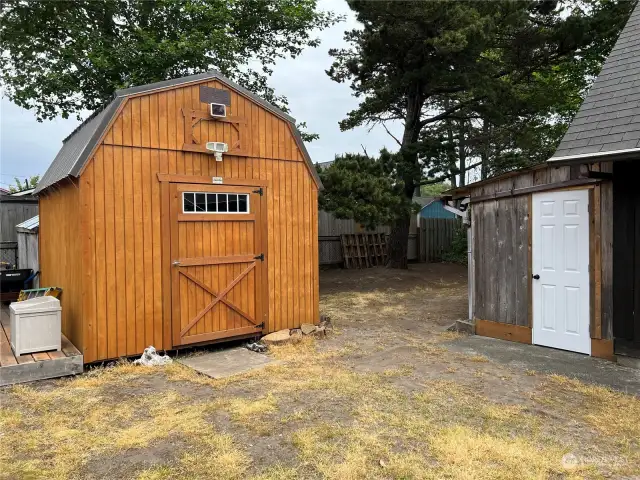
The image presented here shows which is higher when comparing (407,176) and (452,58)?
(452,58)

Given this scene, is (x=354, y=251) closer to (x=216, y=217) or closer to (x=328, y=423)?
(x=216, y=217)

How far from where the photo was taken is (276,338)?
631cm

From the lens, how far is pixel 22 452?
317 centimetres

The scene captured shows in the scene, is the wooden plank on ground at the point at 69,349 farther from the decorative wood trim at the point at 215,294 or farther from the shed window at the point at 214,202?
the shed window at the point at 214,202

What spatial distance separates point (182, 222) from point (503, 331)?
479cm

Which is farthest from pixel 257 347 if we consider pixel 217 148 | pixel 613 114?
pixel 613 114

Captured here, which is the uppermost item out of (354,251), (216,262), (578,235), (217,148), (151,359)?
(217,148)

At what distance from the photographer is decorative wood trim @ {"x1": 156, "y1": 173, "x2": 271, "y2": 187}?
555cm

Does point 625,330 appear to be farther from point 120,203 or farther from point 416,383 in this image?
point 120,203

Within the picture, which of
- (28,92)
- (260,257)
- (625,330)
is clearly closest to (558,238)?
(625,330)

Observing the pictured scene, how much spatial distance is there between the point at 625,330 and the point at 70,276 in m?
6.73

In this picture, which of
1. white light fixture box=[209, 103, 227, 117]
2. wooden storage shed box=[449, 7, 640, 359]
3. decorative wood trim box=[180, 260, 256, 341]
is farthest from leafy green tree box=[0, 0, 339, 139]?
wooden storage shed box=[449, 7, 640, 359]

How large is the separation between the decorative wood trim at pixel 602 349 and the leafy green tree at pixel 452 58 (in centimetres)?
625

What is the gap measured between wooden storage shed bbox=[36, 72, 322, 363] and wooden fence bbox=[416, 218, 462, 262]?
10.6 m
